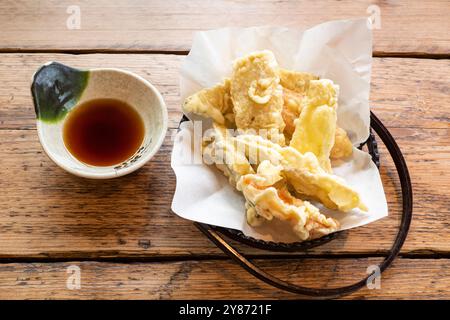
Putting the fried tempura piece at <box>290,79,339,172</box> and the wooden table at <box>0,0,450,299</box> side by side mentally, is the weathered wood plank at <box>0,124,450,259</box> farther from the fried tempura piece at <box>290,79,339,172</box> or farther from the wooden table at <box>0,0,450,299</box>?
the fried tempura piece at <box>290,79,339,172</box>

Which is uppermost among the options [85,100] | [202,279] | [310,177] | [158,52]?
[158,52]

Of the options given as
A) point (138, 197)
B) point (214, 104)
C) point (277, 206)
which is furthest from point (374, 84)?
point (138, 197)

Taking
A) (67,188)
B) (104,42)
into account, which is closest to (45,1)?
(104,42)

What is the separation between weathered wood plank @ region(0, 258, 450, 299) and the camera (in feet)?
4.88

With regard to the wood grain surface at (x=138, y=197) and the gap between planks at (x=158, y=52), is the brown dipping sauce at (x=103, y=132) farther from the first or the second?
the gap between planks at (x=158, y=52)

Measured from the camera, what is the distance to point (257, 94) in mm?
1554

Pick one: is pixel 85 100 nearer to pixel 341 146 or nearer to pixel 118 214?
pixel 118 214

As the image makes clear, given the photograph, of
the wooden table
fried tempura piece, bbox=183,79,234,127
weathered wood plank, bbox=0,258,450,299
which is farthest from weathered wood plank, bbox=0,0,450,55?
weathered wood plank, bbox=0,258,450,299

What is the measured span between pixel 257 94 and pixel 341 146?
1.00 ft

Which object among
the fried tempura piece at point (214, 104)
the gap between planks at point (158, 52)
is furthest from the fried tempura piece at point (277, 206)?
the gap between planks at point (158, 52)

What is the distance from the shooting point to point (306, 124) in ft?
4.96

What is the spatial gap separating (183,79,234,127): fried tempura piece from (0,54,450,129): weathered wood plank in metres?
0.23

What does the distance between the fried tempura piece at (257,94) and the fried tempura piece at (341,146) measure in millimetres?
174

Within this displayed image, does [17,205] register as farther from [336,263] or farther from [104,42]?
[336,263]
